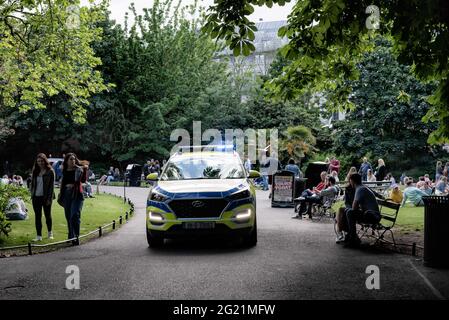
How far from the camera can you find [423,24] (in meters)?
9.01

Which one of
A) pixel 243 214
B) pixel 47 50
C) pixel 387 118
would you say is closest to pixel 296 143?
pixel 387 118

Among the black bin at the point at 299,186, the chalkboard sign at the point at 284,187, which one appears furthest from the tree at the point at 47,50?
the black bin at the point at 299,186

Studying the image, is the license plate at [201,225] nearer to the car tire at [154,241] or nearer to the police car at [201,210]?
the police car at [201,210]

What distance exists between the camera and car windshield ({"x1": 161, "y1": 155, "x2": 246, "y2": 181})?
463 inches

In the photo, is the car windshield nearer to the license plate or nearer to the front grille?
the front grille

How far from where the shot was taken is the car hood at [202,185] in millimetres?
10625

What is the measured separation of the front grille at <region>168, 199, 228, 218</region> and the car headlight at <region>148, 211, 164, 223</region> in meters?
0.31

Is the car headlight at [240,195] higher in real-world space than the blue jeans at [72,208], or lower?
higher

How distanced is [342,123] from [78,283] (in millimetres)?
37716

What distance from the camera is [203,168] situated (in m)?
12.0

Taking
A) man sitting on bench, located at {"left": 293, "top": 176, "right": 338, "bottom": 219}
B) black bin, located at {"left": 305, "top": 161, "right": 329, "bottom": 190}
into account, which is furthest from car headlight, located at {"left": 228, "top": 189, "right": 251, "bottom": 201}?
black bin, located at {"left": 305, "top": 161, "right": 329, "bottom": 190}

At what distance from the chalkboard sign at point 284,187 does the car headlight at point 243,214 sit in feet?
33.1

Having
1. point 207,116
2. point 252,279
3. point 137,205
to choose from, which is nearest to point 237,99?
point 207,116
